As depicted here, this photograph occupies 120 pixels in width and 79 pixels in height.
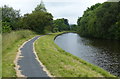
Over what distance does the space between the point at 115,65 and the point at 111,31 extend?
35232mm

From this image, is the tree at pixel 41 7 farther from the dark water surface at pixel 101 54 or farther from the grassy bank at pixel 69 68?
the grassy bank at pixel 69 68

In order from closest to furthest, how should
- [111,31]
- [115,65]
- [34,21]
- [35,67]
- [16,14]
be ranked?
[35,67], [115,65], [111,31], [34,21], [16,14]

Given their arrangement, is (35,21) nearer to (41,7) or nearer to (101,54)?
(41,7)

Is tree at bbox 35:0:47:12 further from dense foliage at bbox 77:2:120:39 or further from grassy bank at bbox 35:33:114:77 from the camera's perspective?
grassy bank at bbox 35:33:114:77

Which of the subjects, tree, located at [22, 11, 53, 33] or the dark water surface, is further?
tree, located at [22, 11, 53, 33]

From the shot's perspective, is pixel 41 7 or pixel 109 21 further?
pixel 41 7

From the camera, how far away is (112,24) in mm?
51781

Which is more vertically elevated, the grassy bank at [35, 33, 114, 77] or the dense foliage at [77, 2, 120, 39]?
the dense foliage at [77, 2, 120, 39]

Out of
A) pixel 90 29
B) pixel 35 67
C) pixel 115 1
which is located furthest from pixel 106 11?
pixel 35 67

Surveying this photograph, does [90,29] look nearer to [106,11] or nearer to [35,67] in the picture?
[106,11]

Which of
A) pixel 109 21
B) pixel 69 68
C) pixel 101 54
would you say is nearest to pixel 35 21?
pixel 109 21

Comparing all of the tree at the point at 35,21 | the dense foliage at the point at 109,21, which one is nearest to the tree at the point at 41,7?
the tree at the point at 35,21

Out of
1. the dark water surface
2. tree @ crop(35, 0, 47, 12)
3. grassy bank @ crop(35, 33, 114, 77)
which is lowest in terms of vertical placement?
the dark water surface

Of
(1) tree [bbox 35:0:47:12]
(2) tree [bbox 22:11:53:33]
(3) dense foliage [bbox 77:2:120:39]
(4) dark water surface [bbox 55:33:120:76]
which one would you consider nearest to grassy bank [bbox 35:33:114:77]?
(4) dark water surface [bbox 55:33:120:76]
